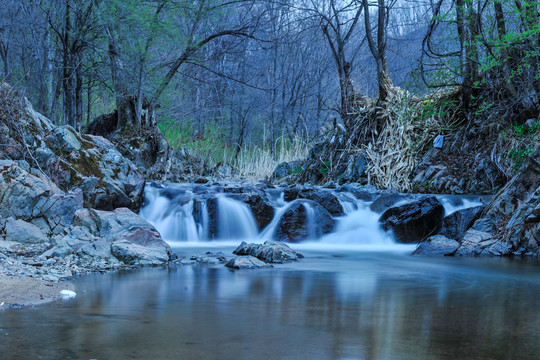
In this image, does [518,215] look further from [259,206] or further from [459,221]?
[259,206]

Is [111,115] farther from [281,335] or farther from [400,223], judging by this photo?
[281,335]

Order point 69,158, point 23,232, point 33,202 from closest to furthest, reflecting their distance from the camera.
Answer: point 23,232, point 33,202, point 69,158

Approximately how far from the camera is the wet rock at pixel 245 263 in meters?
5.68

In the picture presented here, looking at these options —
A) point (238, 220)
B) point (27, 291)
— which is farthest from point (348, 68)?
point (27, 291)

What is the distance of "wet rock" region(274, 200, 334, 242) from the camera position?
30.6 ft

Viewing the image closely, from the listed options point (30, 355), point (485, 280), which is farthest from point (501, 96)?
point (30, 355)

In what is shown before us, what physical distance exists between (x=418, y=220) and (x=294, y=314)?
6256 mm

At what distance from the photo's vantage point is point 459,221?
8.73m

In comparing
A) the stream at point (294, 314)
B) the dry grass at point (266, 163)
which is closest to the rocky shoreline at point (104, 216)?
the stream at point (294, 314)

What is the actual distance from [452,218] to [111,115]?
9.69 meters

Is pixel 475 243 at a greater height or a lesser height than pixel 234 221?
lesser

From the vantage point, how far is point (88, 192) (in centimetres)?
862

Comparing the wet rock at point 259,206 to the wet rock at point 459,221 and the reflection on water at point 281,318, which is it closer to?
the wet rock at point 459,221

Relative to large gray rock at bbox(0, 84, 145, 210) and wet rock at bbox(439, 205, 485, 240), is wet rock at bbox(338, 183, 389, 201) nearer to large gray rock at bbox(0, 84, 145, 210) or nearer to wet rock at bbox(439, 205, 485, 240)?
wet rock at bbox(439, 205, 485, 240)
